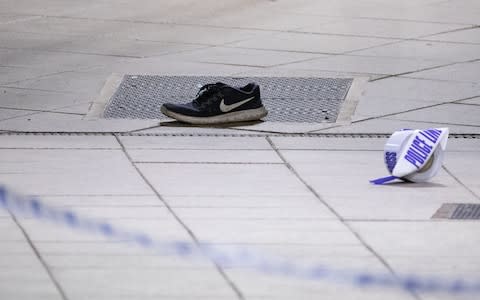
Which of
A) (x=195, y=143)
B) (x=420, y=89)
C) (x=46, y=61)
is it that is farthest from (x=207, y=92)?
(x=46, y=61)

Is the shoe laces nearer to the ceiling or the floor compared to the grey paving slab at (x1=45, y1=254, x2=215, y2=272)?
nearer to the floor

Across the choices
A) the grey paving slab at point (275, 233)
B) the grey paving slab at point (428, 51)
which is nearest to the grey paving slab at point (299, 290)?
the grey paving slab at point (275, 233)

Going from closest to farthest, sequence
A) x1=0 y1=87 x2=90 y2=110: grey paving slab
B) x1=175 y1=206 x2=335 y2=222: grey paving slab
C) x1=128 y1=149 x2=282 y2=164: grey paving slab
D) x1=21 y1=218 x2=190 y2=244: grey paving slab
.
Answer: x1=21 y1=218 x2=190 y2=244: grey paving slab → x1=175 y1=206 x2=335 y2=222: grey paving slab → x1=128 y1=149 x2=282 y2=164: grey paving slab → x1=0 y1=87 x2=90 y2=110: grey paving slab

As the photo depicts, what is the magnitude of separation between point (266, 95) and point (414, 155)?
9.55ft

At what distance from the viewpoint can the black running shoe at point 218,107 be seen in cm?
960

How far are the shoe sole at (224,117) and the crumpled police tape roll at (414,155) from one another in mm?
1894

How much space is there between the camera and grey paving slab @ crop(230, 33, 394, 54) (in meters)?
12.7

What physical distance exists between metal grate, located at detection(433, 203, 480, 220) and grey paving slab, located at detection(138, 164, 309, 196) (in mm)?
807

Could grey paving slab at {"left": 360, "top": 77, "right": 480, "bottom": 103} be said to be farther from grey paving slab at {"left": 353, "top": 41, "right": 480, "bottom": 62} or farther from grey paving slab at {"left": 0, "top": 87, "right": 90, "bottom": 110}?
Answer: grey paving slab at {"left": 0, "top": 87, "right": 90, "bottom": 110}

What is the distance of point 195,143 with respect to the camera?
9055 millimetres

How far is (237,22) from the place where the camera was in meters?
14.5

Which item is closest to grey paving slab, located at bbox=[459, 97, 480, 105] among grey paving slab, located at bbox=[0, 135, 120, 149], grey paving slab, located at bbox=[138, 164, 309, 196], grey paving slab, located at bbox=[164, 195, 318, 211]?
grey paving slab, located at bbox=[138, 164, 309, 196]

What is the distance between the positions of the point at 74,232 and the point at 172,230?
19.1 inches

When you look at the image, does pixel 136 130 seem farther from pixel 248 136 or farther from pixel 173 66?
pixel 173 66
